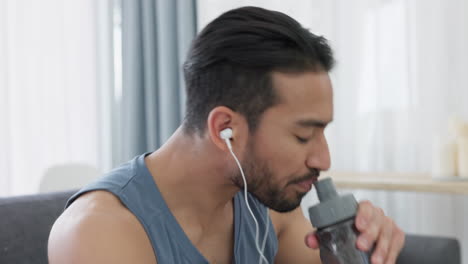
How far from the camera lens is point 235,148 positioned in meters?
0.97

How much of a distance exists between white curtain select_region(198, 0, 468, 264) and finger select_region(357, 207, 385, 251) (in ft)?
3.47

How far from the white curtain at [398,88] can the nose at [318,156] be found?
3.43ft

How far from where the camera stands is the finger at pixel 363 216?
0.84m

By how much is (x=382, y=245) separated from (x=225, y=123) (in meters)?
0.32

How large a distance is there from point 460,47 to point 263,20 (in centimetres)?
122

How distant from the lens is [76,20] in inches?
90.5

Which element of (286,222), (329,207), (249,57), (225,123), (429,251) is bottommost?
(429,251)

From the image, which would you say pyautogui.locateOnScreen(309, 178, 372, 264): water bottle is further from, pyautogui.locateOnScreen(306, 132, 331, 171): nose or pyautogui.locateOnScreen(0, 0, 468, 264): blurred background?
pyautogui.locateOnScreen(0, 0, 468, 264): blurred background

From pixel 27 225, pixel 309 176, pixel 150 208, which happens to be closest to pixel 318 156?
pixel 309 176

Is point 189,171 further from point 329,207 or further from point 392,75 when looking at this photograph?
point 392,75

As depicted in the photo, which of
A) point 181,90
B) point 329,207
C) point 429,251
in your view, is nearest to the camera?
point 329,207

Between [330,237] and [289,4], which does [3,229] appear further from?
[289,4]

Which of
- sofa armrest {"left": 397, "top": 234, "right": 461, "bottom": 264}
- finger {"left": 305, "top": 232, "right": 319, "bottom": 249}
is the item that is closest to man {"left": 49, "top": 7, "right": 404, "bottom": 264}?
finger {"left": 305, "top": 232, "right": 319, "bottom": 249}

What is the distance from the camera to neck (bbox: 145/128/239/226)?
39.6 inches
